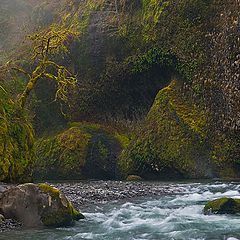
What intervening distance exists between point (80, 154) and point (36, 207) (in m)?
15.7

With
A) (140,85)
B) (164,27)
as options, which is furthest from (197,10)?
(140,85)

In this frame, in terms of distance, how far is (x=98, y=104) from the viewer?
101 feet

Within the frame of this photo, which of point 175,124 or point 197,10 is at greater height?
point 197,10

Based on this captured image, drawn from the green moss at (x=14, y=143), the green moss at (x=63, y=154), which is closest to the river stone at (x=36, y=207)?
the green moss at (x=14, y=143)

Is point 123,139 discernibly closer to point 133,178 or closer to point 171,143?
point 133,178

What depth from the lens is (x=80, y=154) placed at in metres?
27.4

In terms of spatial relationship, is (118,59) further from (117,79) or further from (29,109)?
(29,109)

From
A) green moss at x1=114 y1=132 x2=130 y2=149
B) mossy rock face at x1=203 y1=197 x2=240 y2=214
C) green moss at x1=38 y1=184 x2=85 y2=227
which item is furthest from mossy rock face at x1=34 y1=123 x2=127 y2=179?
green moss at x1=38 y1=184 x2=85 y2=227

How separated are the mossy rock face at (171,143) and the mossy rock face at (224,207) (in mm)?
9855

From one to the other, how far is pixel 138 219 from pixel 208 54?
48.3 feet

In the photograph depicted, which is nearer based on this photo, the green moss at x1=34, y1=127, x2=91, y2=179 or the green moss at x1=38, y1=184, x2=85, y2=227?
the green moss at x1=38, y1=184, x2=85, y2=227

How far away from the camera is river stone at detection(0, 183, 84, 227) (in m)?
11.7

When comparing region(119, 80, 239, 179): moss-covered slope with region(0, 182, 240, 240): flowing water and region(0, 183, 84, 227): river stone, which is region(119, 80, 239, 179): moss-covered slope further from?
region(0, 183, 84, 227): river stone

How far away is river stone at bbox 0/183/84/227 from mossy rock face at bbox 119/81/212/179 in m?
12.3
